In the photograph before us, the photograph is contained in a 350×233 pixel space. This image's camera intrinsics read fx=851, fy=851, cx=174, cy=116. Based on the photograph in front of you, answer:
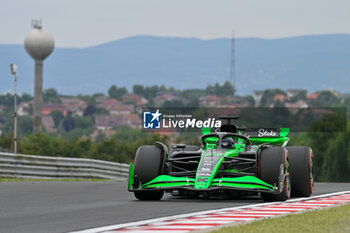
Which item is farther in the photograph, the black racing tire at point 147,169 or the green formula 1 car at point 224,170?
the black racing tire at point 147,169

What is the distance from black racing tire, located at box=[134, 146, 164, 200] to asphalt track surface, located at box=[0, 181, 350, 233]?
0.70 ft

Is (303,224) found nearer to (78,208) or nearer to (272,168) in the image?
(78,208)

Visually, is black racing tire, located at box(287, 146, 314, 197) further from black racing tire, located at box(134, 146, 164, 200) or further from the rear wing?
black racing tire, located at box(134, 146, 164, 200)

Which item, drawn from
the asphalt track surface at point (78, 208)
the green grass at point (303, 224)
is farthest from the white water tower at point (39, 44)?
the green grass at point (303, 224)

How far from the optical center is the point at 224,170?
53.6ft

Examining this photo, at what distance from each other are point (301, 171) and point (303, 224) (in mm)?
6691

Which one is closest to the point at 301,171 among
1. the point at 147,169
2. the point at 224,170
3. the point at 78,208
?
the point at 224,170

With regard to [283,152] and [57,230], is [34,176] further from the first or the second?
[57,230]

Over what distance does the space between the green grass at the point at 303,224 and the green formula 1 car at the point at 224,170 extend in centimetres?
317

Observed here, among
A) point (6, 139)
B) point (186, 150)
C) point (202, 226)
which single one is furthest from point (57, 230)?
A: point (6, 139)

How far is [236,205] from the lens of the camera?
14.7 meters

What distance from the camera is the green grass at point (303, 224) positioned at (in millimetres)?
10203

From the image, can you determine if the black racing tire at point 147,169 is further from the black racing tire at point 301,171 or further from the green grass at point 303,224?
the green grass at point 303,224

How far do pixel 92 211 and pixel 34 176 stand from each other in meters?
16.2
